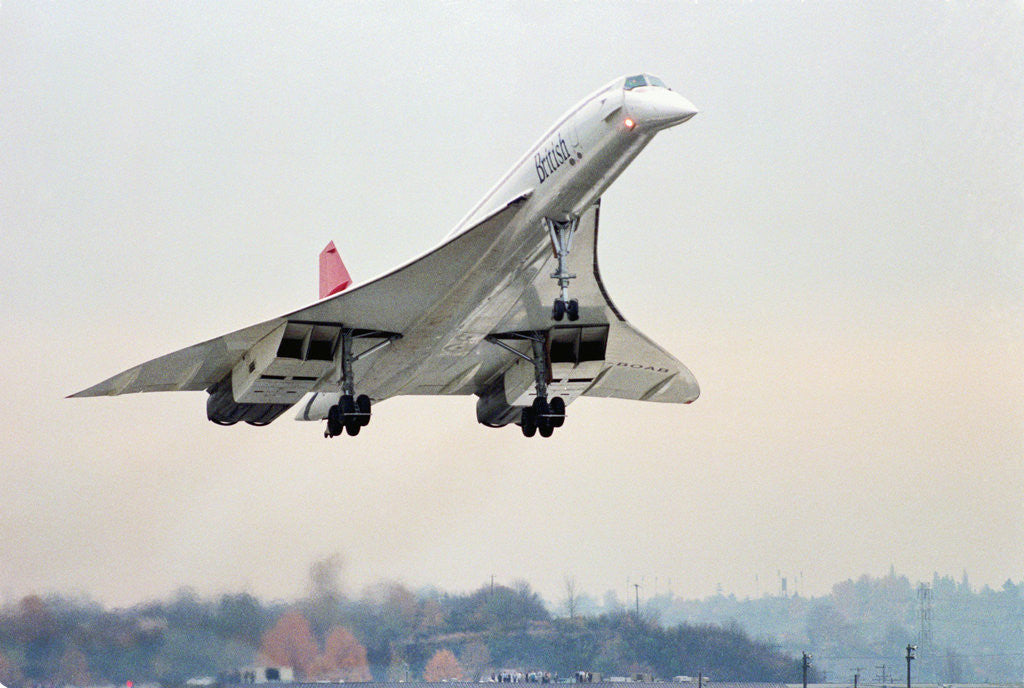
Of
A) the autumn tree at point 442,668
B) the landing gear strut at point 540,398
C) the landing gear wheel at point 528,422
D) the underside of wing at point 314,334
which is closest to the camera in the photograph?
the underside of wing at point 314,334

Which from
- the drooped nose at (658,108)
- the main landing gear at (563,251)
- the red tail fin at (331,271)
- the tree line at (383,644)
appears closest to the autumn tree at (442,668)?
the tree line at (383,644)

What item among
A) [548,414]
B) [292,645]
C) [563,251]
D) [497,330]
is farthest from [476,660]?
[563,251]

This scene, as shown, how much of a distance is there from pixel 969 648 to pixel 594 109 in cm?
1296

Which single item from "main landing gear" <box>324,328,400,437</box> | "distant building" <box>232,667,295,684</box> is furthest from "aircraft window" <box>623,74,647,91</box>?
"distant building" <box>232,667,295,684</box>

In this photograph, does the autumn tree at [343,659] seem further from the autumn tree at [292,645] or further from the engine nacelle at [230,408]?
the engine nacelle at [230,408]

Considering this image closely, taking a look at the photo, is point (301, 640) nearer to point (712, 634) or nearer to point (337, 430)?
point (337, 430)

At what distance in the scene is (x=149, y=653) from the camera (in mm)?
16453

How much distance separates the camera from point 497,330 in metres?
16.3

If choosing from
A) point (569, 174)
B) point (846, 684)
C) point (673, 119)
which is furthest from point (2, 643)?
point (846, 684)

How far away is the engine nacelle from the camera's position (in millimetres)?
16344

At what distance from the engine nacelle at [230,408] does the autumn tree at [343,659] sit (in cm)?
320

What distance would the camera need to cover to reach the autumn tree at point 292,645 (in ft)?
54.0

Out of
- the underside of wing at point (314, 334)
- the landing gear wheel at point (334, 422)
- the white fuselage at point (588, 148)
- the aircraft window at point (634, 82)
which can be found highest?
the aircraft window at point (634, 82)

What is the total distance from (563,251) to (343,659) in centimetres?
718
